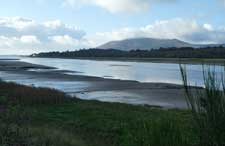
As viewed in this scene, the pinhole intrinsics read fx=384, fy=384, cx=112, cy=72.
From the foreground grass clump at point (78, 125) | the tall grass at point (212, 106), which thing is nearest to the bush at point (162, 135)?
the foreground grass clump at point (78, 125)

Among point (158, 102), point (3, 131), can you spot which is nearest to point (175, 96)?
point (158, 102)

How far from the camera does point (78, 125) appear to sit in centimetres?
1385

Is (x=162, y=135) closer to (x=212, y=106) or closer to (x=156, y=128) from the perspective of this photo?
(x=156, y=128)

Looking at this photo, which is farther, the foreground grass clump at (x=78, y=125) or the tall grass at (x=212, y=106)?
the foreground grass clump at (x=78, y=125)

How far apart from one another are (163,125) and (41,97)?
54.1 ft

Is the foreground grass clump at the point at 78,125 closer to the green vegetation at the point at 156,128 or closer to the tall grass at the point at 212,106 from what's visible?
the green vegetation at the point at 156,128

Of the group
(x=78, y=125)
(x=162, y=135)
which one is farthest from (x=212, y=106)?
(x=78, y=125)

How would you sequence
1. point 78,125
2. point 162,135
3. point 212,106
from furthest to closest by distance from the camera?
point 78,125
point 162,135
point 212,106

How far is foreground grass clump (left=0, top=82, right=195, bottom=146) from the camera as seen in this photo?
4691mm

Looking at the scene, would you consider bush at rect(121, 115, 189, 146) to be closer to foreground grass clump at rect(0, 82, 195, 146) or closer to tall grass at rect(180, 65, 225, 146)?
foreground grass clump at rect(0, 82, 195, 146)

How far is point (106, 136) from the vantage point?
1215 cm

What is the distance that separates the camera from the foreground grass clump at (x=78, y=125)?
4691 mm

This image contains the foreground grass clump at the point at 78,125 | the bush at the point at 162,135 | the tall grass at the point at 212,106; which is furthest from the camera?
the foreground grass clump at the point at 78,125

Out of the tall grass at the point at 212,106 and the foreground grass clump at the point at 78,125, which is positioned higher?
the tall grass at the point at 212,106
